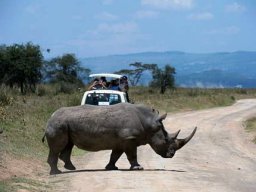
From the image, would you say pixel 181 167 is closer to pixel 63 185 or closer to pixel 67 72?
pixel 63 185

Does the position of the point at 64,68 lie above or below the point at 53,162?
below

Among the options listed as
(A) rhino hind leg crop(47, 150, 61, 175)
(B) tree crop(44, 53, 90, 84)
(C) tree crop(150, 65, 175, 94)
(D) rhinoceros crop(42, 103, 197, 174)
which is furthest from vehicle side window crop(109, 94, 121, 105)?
(C) tree crop(150, 65, 175, 94)

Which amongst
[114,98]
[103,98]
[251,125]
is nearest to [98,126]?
[114,98]

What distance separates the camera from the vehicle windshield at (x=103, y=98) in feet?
69.1

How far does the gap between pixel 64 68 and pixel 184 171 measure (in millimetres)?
76919

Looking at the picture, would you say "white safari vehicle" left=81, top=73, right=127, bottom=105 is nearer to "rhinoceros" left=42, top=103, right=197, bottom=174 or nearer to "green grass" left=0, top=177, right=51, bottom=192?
"rhinoceros" left=42, top=103, right=197, bottom=174

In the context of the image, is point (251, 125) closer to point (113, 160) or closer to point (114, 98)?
point (114, 98)

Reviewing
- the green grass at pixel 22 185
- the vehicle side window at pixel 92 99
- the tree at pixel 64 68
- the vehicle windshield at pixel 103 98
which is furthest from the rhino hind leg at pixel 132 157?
the tree at pixel 64 68

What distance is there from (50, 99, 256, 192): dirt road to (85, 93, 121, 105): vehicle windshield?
1689 mm

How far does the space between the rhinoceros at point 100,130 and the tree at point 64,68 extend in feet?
238

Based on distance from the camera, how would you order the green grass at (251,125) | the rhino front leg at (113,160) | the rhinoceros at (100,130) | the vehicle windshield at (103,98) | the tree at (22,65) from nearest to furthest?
the rhinoceros at (100,130), the rhino front leg at (113,160), the vehicle windshield at (103,98), the green grass at (251,125), the tree at (22,65)

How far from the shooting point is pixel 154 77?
9938 cm

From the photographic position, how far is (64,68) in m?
92.2

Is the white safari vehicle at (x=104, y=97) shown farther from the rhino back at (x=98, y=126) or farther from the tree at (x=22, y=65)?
the tree at (x=22, y=65)
